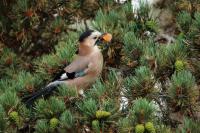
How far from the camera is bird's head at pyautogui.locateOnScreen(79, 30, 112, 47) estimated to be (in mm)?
2428

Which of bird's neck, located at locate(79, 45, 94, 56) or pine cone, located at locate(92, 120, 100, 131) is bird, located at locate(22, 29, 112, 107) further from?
pine cone, located at locate(92, 120, 100, 131)

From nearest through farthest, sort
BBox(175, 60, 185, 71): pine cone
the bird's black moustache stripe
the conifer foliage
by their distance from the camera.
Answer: the conifer foliage
BBox(175, 60, 185, 71): pine cone
the bird's black moustache stripe

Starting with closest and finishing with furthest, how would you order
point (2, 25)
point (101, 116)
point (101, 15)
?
point (101, 116), point (101, 15), point (2, 25)

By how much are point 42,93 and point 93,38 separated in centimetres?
45

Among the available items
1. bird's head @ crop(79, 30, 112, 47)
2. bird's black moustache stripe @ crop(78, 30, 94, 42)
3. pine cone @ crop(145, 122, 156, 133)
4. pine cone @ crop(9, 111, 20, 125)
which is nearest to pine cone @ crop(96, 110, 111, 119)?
pine cone @ crop(145, 122, 156, 133)

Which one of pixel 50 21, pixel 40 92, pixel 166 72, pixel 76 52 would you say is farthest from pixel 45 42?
pixel 166 72

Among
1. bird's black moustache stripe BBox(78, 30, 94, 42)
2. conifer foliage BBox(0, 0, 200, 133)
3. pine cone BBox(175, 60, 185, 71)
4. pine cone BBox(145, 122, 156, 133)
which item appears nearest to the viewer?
pine cone BBox(145, 122, 156, 133)

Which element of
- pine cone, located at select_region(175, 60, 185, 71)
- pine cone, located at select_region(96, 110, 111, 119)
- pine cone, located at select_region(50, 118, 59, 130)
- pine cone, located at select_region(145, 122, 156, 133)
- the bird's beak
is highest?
the bird's beak

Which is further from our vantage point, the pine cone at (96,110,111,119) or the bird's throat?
the bird's throat

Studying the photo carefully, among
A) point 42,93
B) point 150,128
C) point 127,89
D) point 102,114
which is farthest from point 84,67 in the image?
point 150,128

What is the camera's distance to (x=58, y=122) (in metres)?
2.06

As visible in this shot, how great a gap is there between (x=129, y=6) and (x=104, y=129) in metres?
0.74

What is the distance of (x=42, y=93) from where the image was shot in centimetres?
232

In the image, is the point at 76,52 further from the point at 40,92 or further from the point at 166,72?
the point at 166,72
